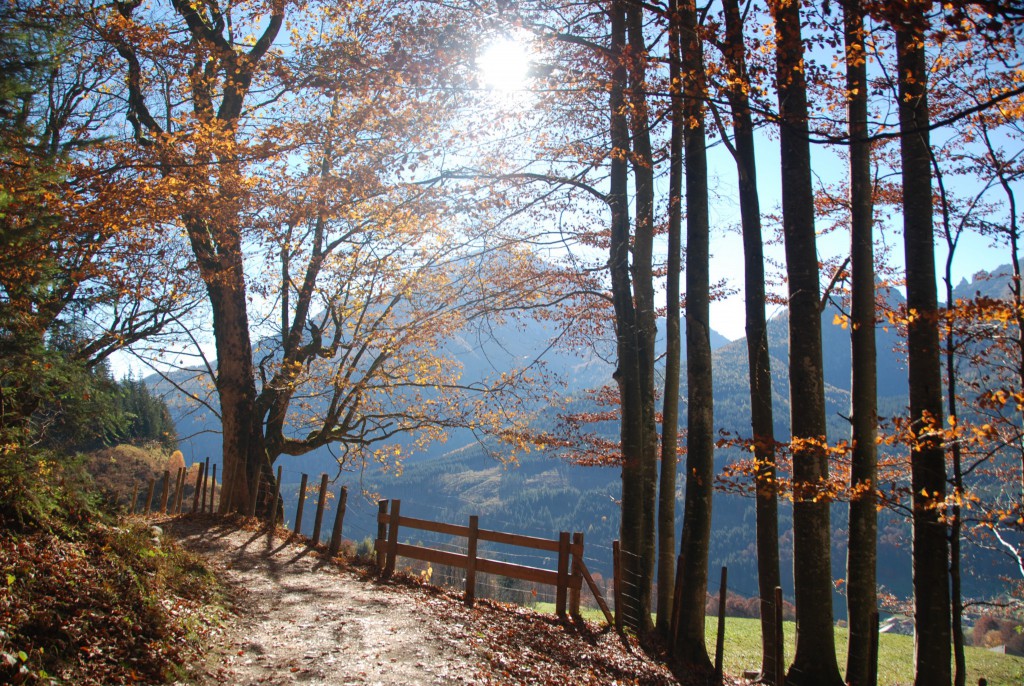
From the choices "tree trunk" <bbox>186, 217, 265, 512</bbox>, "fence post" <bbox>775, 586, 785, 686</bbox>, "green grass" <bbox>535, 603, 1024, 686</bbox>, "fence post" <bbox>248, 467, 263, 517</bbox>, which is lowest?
"green grass" <bbox>535, 603, 1024, 686</bbox>

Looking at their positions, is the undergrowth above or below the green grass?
above

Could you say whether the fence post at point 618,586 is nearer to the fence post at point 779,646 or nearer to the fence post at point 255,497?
the fence post at point 779,646

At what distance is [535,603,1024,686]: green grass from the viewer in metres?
14.6

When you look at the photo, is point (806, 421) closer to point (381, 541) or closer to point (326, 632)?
point (326, 632)

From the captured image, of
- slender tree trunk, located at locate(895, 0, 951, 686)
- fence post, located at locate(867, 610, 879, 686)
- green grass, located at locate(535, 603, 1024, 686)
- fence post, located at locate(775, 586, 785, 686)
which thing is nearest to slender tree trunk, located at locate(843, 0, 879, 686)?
fence post, located at locate(867, 610, 879, 686)

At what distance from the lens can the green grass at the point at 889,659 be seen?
14.6 meters

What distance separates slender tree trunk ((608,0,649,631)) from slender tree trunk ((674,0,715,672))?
1069 mm

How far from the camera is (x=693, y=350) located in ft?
28.4

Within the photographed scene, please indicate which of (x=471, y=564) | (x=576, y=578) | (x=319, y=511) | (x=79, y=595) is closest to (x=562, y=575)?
(x=576, y=578)

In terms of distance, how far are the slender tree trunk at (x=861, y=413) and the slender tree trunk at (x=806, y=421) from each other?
0.56 m

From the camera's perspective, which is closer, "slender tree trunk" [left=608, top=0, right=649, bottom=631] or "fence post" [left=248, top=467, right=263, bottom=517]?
"slender tree trunk" [left=608, top=0, right=649, bottom=631]

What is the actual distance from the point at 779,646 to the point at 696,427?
109 inches

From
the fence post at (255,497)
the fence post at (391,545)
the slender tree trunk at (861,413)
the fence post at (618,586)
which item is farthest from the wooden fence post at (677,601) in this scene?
the fence post at (255,497)

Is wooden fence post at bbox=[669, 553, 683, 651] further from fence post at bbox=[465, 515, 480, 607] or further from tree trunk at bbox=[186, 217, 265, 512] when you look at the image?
tree trunk at bbox=[186, 217, 265, 512]
